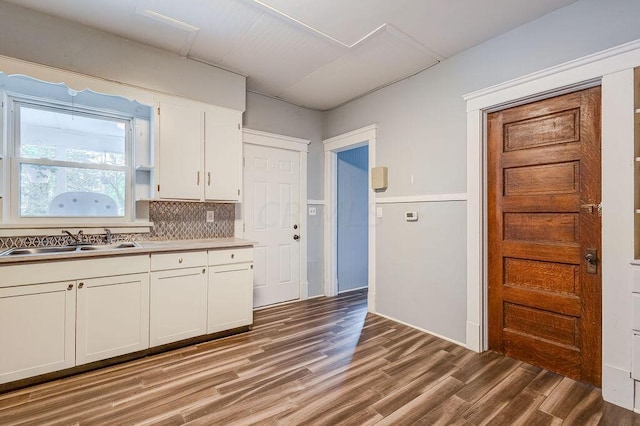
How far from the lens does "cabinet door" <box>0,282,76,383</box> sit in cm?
199

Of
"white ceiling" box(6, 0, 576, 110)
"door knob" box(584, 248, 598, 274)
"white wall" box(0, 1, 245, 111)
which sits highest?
"white ceiling" box(6, 0, 576, 110)

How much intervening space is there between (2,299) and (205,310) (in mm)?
1377

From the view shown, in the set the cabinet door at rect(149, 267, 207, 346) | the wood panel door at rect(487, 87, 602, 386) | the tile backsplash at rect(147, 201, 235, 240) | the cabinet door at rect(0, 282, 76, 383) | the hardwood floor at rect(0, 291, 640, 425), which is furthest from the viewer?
the tile backsplash at rect(147, 201, 235, 240)

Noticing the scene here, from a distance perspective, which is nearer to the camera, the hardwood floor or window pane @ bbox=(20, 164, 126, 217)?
the hardwood floor

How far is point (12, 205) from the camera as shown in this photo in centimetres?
251

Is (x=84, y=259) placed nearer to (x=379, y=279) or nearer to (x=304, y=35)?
(x=304, y=35)

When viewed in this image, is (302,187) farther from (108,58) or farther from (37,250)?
(37,250)

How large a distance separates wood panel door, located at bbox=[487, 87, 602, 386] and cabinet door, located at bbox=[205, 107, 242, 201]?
8.38ft

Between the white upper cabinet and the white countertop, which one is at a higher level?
the white upper cabinet

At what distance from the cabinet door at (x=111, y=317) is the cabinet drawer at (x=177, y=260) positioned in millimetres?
138

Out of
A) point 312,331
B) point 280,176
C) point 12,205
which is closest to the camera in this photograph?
point 12,205

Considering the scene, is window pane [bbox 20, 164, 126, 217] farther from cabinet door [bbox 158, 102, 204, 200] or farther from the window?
cabinet door [bbox 158, 102, 204, 200]

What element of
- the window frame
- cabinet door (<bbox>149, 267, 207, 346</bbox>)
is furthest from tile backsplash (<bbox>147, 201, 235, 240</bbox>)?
cabinet door (<bbox>149, 267, 207, 346</bbox>)

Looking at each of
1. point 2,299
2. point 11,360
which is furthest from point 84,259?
point 11,360
